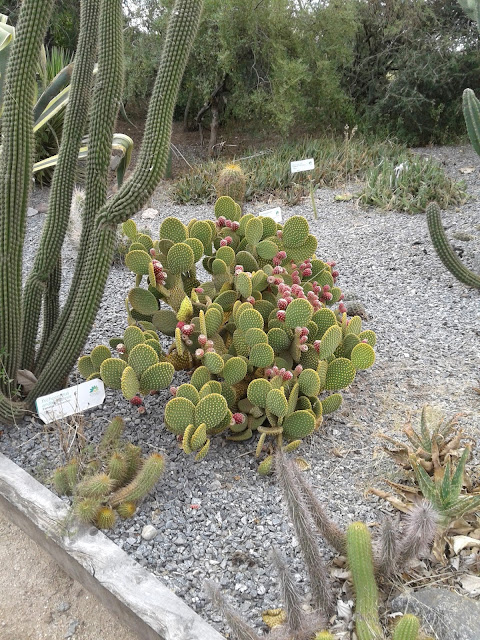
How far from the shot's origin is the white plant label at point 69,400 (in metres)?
2.29

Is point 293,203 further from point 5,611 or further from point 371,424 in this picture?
point 5,611

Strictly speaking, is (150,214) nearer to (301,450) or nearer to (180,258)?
(180,258)

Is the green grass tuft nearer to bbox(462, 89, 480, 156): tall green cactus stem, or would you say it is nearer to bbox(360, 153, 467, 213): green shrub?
bbox(360, 153, 467, 213): green shrub

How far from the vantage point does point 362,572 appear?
1.64 meters

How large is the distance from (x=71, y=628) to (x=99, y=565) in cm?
24

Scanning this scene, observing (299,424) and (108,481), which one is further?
(299,424)

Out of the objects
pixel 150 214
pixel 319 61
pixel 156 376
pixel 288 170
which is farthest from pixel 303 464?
pixel 319 61

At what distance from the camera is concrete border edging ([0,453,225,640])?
5.49ft

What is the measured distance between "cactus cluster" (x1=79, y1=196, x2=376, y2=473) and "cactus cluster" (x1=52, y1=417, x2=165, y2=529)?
19 cm

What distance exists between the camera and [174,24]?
220 centimetres

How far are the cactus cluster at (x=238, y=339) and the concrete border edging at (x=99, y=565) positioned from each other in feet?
1.53

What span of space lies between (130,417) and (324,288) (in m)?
1.15

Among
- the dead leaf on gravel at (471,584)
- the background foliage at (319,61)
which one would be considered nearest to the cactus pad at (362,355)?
the dead leaf on gravel at (471,584)

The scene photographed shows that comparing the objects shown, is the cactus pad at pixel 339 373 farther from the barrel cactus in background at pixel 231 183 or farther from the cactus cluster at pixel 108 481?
the barrel cactus in background at pixel 231 183
